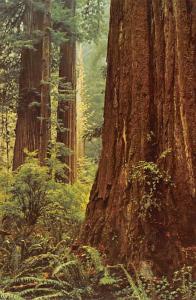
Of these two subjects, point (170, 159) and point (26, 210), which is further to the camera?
point (26, 210)

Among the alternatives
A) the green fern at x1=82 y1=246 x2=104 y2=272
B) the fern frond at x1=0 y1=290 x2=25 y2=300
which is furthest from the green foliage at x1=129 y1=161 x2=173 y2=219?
the fern frond at x1=0 y1=290 x2=25 y2=300

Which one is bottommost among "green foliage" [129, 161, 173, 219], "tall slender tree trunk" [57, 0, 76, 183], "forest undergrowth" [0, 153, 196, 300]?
"forest undergrowth" [0, 153, 196, 300]

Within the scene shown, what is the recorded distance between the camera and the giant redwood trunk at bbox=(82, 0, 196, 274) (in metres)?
4.51

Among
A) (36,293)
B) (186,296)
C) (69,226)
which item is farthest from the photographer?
(69,226)

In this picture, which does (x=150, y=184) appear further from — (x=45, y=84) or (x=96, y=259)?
(x=45, y=84)

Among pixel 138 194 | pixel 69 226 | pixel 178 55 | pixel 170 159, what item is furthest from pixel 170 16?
pixel 69 226

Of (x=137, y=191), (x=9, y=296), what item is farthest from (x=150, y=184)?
(x=9, y=296)

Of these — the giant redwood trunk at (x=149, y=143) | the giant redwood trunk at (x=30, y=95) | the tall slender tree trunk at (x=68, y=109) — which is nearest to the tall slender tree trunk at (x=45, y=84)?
the giant redwood trunk at (x=30, y=95)

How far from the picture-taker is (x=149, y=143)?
4.89 m

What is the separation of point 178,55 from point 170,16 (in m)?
0.51

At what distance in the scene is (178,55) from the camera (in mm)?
4914

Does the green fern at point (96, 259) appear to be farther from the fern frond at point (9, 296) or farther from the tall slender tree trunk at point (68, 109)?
the tall slender tree trunk at point (68, 109)

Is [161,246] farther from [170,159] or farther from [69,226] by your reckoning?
[69,226]

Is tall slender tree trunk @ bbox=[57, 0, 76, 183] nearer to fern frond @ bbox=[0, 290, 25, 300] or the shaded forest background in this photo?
the shaded forest background
